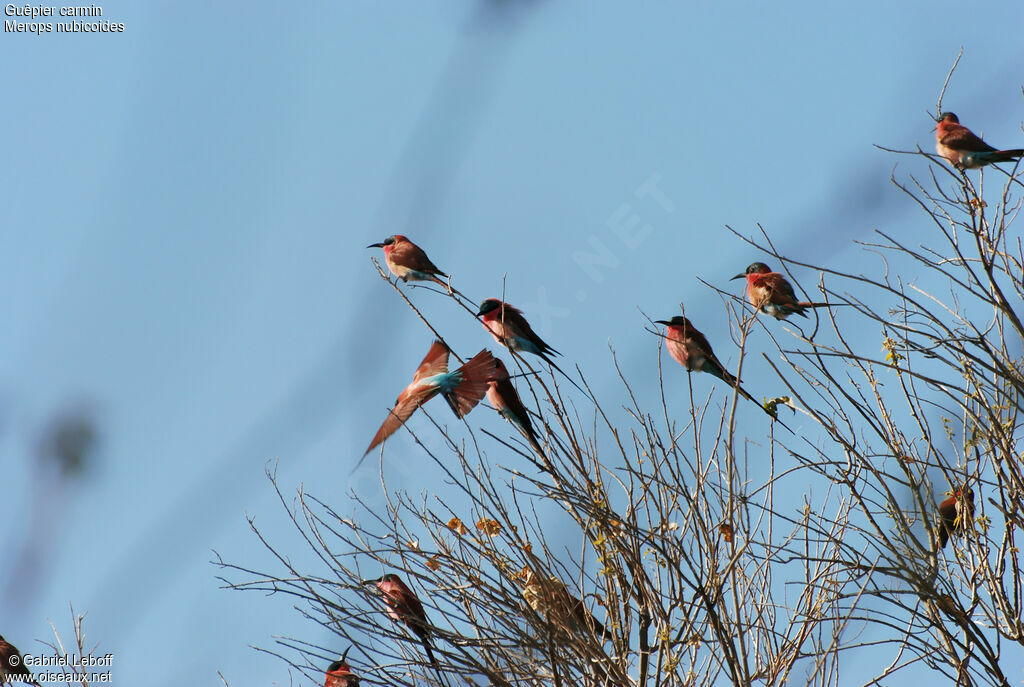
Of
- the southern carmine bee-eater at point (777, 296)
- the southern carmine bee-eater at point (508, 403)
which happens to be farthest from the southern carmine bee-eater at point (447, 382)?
the southern carmine bee-eater at point (777, 296)

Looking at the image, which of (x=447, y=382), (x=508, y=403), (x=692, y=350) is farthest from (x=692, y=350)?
(x=447, y=382)

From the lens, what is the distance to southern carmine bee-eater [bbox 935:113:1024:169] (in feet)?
21.7

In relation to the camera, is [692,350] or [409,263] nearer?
[692,350]

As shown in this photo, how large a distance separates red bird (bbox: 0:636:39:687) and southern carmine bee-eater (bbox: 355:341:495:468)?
282cm

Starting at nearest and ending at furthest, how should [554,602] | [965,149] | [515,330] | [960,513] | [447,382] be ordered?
[554,602]
[447,382]
[960,513]
[515,330]
[965,149]

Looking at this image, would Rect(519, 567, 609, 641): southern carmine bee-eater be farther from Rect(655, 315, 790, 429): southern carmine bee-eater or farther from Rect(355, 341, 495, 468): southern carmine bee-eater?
Rect(655, 315, 790, 429): southern carmine bee-eater

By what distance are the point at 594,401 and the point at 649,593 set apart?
83 cm

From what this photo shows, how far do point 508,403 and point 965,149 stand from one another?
13.3ft

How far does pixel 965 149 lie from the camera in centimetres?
675

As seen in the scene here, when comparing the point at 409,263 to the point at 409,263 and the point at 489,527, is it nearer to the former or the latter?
the point at 409,263

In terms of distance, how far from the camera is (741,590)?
13.7 feet

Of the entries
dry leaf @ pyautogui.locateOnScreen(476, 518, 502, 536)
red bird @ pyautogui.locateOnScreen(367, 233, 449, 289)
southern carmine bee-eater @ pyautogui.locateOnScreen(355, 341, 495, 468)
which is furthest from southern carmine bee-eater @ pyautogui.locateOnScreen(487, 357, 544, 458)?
red bird @ pyautogui.locateOnScreen(367, 233, 449, 289)

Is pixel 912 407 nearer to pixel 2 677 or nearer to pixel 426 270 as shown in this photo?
pixel 426 270

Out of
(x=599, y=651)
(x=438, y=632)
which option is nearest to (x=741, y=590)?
(x=599, y=651)
